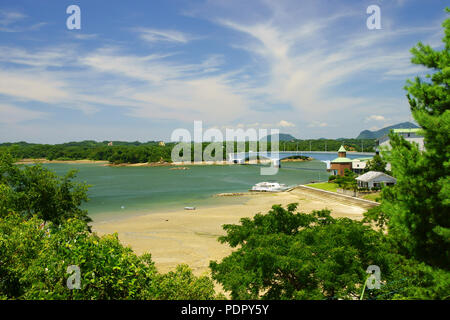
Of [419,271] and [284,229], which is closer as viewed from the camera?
[419,271]

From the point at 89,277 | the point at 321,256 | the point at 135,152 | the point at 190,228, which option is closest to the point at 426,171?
the point at 321,256

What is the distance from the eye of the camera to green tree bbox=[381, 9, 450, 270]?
7.17m

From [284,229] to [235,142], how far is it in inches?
5743

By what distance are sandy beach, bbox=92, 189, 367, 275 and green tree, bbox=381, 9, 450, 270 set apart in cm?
1325

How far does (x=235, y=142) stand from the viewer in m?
156

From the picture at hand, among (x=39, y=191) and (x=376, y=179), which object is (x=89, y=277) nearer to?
(x=39, y=191)

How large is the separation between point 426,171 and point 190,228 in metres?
25.7

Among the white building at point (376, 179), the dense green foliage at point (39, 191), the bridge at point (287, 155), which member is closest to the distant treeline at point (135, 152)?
the bridge at point (287, 155)

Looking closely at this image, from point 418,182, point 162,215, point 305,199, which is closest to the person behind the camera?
point 418,182

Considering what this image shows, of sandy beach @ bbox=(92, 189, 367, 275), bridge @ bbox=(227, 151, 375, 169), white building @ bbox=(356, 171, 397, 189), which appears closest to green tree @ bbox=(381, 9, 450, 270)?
sandy beach @ bbox=(92, 189, 367, 275)

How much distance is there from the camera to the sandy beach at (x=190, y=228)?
22.0 m

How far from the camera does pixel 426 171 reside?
7418 millimetres

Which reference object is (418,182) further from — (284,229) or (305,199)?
(305,199)
